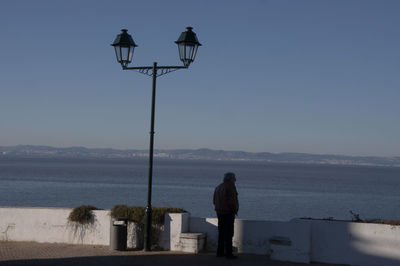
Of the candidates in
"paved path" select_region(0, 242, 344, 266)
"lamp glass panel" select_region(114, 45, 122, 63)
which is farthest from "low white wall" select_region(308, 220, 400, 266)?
"lamp glass panel" select_region(114, 45, 122, 63)

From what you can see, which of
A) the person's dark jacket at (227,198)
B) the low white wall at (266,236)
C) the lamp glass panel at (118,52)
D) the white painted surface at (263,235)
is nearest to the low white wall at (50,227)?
the white painted surface at (263,235)

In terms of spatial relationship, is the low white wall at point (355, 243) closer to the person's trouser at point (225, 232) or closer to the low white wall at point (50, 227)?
the person's trouser at point (225, 232)

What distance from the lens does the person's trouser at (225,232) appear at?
10.5m

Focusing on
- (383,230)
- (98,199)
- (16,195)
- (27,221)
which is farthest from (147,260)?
(16,195)

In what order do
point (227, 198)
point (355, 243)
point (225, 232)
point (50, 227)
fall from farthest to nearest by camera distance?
point (50, 227)
point (225, 232)
point (227, 198)
point (355, 243)

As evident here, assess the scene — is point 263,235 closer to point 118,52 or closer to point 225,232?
point 225,232

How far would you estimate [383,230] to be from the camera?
32.7 ft

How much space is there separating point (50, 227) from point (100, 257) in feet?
7.15

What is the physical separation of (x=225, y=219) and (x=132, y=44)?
420 centimetres

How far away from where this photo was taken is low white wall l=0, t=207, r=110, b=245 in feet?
39.2

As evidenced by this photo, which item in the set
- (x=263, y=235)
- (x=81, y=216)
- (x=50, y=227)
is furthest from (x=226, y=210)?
(x=50, y=227)

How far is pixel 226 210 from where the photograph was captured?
10516mm

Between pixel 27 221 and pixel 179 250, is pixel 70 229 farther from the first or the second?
pixel 179 250

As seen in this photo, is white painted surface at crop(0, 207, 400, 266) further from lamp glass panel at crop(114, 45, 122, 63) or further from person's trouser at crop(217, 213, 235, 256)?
lamp glass panel at crop(114, 45, 122, 63)
